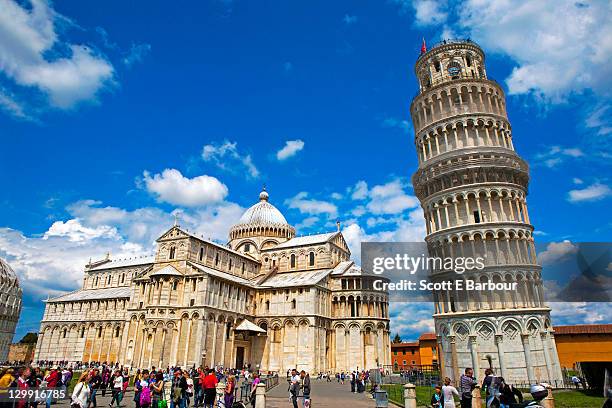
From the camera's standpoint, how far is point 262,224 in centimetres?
6016

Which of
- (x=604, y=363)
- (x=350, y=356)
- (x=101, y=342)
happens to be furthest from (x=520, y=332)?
(x=101, y=342)

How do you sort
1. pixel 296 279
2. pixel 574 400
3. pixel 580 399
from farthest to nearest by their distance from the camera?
pixel 296 279 → pixel 580 399 → pixel 574 400

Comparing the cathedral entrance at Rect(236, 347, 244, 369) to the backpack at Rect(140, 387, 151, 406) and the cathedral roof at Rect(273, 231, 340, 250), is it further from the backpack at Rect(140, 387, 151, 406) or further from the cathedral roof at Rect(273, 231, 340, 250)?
the backpack at Rect(140, 387, 151, 406)

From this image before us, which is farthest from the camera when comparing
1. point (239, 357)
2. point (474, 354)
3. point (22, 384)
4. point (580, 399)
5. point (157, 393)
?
point (239, 357)

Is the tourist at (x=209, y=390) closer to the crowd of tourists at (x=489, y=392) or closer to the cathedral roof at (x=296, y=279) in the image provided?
the crowd of tourists at (x=489, y=392)

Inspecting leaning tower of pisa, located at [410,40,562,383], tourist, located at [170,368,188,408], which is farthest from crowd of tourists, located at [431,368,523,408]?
leaning tower of pisa, located at [410,40,562,383]

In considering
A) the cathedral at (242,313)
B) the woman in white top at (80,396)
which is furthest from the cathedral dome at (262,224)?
the woman in white top at (80,396)

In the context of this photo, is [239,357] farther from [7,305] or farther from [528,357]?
[7,305]

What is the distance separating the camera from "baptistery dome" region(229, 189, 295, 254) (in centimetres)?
5897

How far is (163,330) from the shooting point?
4050 centimetres

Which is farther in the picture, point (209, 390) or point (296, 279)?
point (296, 279)

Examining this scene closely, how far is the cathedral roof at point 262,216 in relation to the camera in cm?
6066

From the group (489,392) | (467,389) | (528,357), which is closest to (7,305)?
(528,357)

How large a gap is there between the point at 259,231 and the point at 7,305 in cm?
4952
